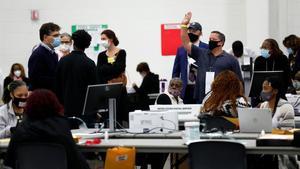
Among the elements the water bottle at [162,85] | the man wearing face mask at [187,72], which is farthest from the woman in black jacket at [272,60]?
the water bottle at [162,85]

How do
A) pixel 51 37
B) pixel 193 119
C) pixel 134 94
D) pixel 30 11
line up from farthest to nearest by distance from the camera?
pixel 30 11, pixel 134 94, pixel 51 37, pixel 193 119

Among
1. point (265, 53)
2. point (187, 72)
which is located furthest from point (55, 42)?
point (265, 53)

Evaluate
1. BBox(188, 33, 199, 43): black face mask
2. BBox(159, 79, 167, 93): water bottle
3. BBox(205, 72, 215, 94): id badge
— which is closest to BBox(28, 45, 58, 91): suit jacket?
BBox(205, 72, 215, 94): id badge

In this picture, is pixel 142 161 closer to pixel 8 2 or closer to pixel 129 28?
pixel 129 28

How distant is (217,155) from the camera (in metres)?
4.38

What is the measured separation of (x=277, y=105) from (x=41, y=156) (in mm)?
2359

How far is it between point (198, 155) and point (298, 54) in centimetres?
537

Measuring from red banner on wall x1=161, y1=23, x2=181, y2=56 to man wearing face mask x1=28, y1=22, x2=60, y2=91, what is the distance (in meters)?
4.18

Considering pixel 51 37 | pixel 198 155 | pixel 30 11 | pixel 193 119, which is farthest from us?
pixel 30 11

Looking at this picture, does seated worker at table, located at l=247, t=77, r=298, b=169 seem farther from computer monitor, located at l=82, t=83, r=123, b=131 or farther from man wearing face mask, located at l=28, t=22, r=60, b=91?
man wearing face mask, located at l=28, t=22, r=60, b=91

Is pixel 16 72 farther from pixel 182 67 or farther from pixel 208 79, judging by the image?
pixel 208 79

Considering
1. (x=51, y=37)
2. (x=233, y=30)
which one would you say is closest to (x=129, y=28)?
(x=233, y=30)

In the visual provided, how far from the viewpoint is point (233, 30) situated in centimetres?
1036

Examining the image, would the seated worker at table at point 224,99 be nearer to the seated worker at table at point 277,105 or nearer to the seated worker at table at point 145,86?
the seated worker at table at point 277,105
